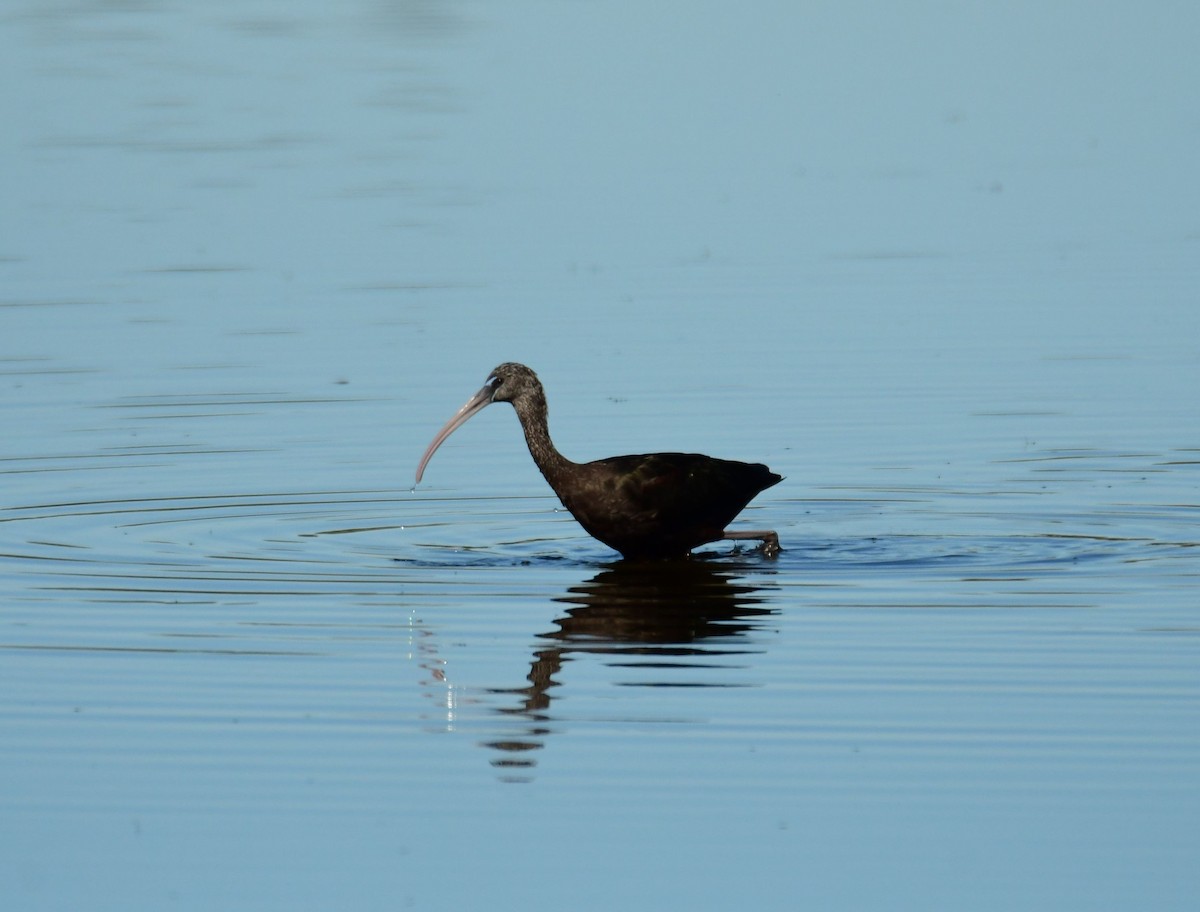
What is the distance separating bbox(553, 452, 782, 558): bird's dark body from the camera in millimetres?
14844

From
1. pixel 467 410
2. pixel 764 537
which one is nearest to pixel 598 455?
pixel 467 410

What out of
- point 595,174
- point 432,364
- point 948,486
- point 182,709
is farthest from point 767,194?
point 182,709

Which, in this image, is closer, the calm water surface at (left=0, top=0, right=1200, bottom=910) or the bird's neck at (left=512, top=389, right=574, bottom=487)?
the calm water surface at (left=0, top=0, right=1200, bottom=910)


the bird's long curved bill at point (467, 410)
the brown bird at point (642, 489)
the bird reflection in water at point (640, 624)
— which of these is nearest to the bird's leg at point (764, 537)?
the brown bird at point (642, 489)

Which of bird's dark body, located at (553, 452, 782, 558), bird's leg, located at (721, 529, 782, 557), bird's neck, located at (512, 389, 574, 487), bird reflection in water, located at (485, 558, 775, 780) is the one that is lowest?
bird reflection in water, located at (485, 558, 775, 780)

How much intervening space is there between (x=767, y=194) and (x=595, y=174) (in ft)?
7.31

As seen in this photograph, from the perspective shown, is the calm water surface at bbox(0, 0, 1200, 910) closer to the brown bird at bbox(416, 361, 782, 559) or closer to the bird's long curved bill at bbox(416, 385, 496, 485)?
the brown bird at bbox(416, 361, 782, 559)

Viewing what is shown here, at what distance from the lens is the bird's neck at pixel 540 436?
14992 millimetres

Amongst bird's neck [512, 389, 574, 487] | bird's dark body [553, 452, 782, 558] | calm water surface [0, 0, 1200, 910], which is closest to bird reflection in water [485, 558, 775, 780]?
calm water surface [0, 0, 1200, 910]

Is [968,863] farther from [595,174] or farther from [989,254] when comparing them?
[595,174]

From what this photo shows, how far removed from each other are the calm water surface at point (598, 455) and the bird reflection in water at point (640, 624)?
56 mm

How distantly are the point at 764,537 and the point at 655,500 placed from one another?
801 millimetres

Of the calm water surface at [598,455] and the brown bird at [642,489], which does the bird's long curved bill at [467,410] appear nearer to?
the brown bird at [642,489]

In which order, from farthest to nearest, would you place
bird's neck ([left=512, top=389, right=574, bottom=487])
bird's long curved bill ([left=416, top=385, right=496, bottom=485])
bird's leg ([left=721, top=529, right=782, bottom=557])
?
1. bird's long curved bill ([left=416, top=385, right=496, bottom=485])
2. bird's leg ([left=721, top=529, right=782, bottom=557])
3. bird's neck ([left=512, top=389, right=574, bottom=487])
